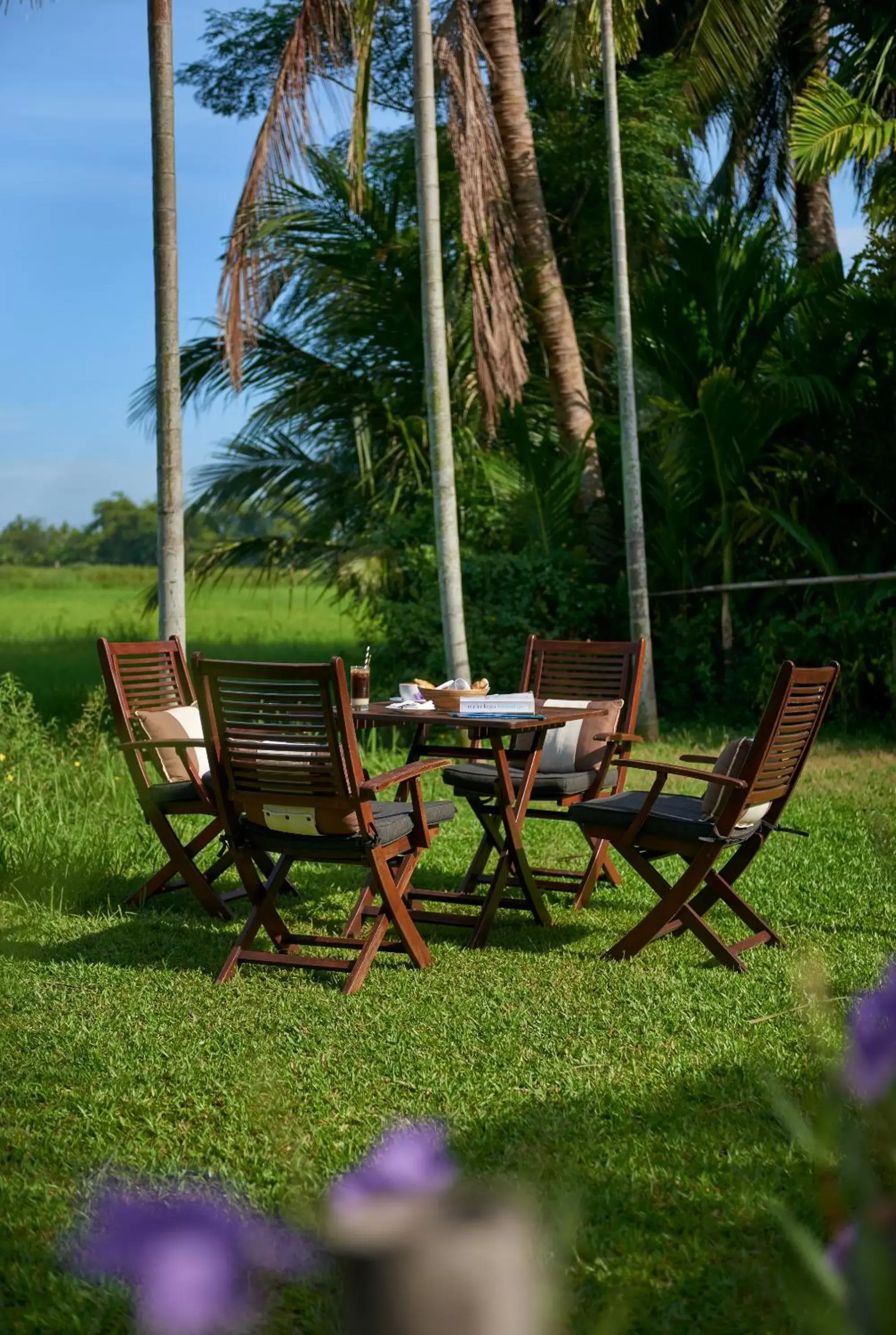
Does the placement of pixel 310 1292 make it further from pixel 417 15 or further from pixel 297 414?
pixel 297 414

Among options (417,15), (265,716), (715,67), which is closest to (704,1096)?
(265,716)

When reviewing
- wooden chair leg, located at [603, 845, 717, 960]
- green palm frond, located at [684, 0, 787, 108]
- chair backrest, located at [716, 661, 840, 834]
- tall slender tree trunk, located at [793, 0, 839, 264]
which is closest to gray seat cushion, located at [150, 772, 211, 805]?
wooden chair leg, located at [603, 845, 717, 960]

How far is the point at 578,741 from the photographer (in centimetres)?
614

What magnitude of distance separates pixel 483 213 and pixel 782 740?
7621mm

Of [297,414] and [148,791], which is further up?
[297,414]

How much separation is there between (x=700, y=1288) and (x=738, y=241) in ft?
33.8

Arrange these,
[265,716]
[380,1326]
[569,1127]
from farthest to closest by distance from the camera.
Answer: [265,716] → [569,1127] → [380,1326]

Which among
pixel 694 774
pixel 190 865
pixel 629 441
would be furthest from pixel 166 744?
pixel 629 441

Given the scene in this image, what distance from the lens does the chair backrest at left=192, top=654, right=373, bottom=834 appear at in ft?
15.0

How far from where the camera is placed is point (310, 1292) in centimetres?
258

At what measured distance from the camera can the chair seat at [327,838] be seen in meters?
4.75

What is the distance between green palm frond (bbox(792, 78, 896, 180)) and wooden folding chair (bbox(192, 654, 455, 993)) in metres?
7.77

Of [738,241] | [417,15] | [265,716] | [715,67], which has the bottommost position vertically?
[265,716]

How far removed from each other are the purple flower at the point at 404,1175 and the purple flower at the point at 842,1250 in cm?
19
